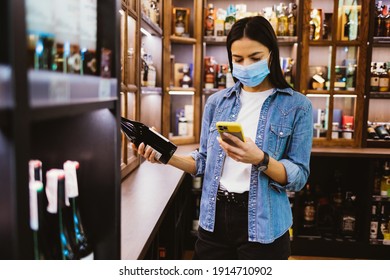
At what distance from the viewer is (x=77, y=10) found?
32.0 inches

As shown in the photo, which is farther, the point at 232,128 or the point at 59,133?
the point at 232,128

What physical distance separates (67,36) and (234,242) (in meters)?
0.97

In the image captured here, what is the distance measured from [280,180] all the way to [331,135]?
258 centimetres

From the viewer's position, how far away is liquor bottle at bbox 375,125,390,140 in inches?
149

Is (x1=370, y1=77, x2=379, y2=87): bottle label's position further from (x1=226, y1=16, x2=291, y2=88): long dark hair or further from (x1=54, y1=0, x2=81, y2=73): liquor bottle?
(x1=54, y1=0, x2=81, y2=73): liquor bottle

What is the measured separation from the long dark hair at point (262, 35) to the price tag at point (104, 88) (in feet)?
2.42

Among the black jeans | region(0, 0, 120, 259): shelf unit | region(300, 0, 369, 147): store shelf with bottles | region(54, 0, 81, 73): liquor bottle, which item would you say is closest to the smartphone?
the black jeans

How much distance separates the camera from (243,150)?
4.38ft

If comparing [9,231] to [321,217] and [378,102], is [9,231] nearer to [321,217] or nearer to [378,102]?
[321,217]

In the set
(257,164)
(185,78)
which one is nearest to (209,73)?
(185,78)

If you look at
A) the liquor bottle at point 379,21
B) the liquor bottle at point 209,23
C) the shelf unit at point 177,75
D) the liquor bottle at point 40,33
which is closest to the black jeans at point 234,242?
the liquor bottle at point 40,33

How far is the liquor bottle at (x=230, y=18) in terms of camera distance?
383 cm

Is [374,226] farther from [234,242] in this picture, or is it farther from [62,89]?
[62,89]

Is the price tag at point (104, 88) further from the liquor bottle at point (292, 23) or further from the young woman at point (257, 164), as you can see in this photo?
the liquor bottle at point (292, 23)
